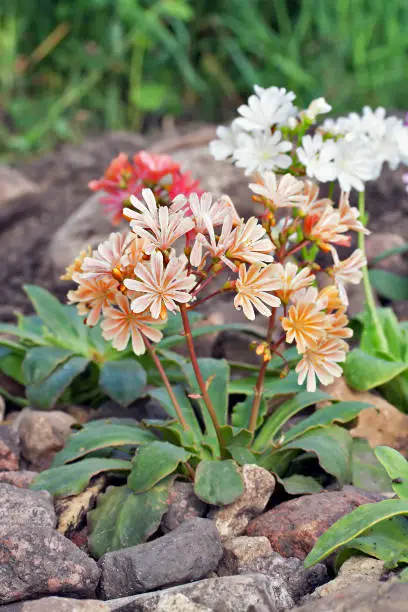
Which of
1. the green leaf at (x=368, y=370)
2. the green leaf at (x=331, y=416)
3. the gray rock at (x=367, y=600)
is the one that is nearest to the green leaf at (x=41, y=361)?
the green leaf at (x=331, y=416)

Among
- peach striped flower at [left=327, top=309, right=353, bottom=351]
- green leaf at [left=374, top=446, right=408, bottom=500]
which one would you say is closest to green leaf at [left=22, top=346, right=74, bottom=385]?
peach striped flower at [left=327, top=309, right=353, bottom=351]

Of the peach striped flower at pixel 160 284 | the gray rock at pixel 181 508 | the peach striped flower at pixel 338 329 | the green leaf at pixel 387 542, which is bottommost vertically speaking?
the green leaf at pixel 387 542

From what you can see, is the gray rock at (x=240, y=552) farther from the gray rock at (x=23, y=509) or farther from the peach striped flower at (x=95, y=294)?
the peach striped flower at (x=95, y=294)

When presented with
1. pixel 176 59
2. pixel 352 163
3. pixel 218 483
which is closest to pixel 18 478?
pixel 218 483

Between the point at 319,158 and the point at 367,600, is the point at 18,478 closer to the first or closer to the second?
the point at 367,600

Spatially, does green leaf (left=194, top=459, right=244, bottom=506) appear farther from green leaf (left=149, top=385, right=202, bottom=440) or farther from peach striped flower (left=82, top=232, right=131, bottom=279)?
peach striped flower (left=82, top=232, right=131, bottom=279)

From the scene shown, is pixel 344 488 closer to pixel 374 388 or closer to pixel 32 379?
pixel 374 388
